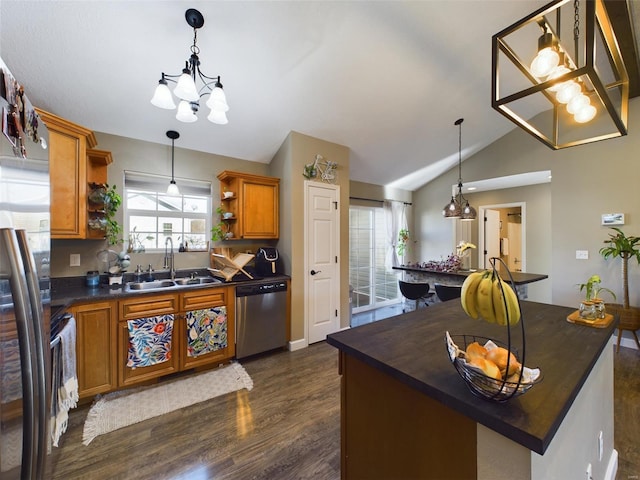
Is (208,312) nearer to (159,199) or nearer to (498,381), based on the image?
(159,199)

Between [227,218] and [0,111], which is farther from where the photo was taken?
[227,218]

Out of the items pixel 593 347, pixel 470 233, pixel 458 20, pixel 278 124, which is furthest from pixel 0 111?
pixel 470 233

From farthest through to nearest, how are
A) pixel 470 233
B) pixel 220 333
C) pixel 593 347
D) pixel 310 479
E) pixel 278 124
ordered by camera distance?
pixel 470 233 → pixel 278 124 → pixel 220 333 → pixel 310 479 → pixel 593 347

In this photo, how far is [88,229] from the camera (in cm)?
254

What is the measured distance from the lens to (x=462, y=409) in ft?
2.41

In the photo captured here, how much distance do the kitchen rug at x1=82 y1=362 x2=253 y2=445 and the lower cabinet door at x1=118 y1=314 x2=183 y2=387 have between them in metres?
0.13

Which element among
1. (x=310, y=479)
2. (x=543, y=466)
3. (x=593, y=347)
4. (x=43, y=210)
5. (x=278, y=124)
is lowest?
(x=310, y=479)

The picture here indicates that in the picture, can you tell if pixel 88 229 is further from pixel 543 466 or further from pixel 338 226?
pixel 543 466

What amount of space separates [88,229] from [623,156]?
6368 millimetres

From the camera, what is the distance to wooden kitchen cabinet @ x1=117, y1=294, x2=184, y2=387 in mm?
2271

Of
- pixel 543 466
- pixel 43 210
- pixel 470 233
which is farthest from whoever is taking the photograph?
pixel 470 233

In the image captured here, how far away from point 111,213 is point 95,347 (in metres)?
1.29

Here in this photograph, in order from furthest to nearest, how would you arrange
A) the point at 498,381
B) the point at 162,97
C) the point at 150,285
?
the point at 150,285, the point at 162,97, the point at 498,381

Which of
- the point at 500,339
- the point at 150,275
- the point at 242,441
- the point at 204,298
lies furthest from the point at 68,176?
the point at 500,339
